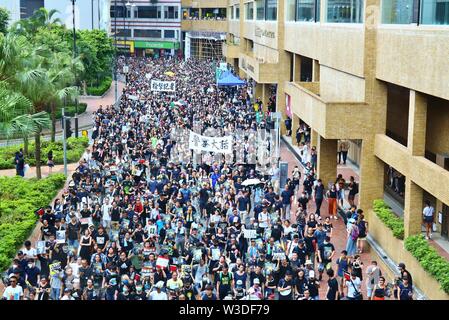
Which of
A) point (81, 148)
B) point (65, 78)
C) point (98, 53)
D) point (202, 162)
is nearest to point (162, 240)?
point (202, 162)

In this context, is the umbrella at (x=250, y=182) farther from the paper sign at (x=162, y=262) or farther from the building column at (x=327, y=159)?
the paper sign at (x=162, y=262)

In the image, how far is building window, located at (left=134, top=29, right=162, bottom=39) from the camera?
372 ft

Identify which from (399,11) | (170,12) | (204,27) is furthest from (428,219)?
(170,12)

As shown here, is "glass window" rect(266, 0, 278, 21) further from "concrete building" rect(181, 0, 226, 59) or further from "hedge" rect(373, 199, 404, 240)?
"concrete building" rect(181, 0, 226, 59)

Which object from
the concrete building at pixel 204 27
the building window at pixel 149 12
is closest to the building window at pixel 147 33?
the building window at pixel 149 12

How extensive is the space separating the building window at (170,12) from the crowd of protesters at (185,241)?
82.2 m

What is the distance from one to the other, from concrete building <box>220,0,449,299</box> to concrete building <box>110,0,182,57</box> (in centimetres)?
7954

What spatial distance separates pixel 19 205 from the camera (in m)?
24.4

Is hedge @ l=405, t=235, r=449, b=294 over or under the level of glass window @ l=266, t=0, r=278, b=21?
under

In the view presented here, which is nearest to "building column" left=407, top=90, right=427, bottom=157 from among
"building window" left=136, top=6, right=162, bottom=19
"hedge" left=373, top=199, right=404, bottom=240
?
"hedge" left=373, top=199, right=404, bottom=240

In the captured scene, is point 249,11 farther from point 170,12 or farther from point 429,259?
point 170,12

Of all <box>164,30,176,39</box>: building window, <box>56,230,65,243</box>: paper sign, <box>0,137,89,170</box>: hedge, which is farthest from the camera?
<box>164,30,176,39</box>: building window

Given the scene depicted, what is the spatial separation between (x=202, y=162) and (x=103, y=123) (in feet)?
39.1

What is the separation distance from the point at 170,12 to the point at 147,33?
538 centimetres
